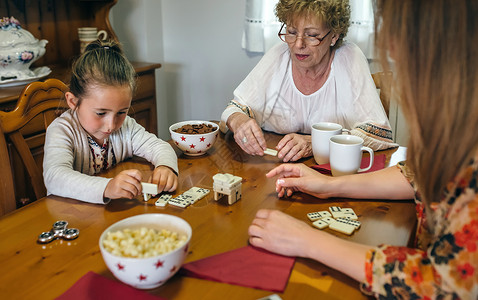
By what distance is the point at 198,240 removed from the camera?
991mm

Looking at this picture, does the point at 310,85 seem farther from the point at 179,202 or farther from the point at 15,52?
the point at 15,52

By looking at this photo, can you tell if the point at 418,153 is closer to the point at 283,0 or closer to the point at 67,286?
the point at 67,286

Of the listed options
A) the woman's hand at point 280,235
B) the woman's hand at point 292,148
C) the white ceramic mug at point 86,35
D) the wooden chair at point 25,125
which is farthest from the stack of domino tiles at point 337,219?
the white ceramic mug at point 86,35

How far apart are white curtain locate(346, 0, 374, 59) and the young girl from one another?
1.59 m

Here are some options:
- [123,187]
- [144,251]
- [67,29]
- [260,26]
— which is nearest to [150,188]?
[123,187]

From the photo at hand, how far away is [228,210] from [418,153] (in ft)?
1.61

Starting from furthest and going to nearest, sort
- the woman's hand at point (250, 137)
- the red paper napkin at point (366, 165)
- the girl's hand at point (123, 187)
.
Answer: the woman's hand at point (250, 137) < the red paper napkin at point (366, 165) < the girl's hand at point (123, 187)

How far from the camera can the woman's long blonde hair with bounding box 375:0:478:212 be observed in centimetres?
75

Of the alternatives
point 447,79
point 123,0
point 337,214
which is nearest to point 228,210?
point 337,214

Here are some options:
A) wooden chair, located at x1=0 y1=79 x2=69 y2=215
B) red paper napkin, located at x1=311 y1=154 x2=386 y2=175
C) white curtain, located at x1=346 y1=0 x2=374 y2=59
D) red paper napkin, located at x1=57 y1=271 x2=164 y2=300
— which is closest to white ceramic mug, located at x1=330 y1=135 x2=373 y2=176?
red paper napkin, located at x1=311 y1=154 x2=386 y2=175

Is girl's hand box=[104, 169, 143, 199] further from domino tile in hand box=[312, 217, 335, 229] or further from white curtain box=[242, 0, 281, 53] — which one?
white curtain box=[242, 0, 281, 53]

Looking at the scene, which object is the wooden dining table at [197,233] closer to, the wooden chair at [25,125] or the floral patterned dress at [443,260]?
the floral patterned dress at [443,260]

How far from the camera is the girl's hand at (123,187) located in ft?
3.75

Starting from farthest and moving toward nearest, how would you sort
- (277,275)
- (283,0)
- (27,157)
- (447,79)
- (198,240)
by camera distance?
(283,0) < (27,157) < (198,240) < (277,275) < (447,79)
